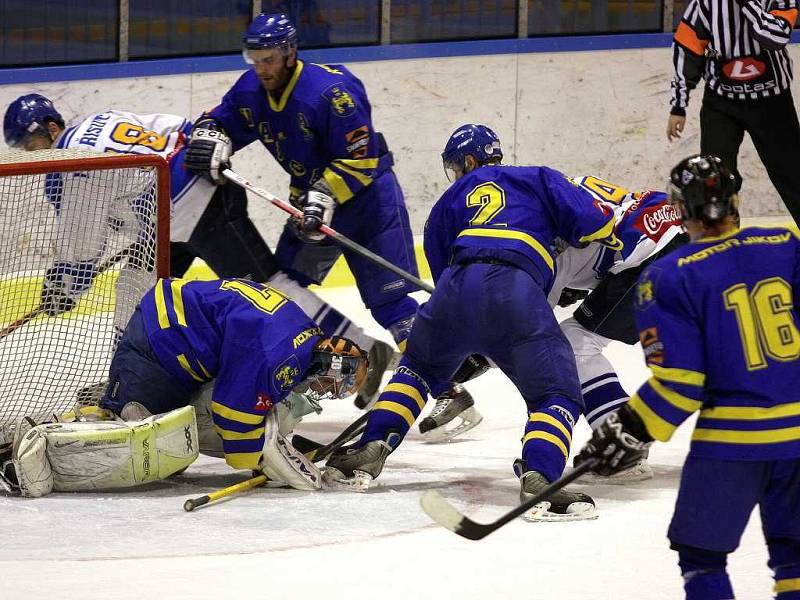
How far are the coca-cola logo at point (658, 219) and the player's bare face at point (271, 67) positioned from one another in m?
1.21

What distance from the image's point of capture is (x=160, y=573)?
293 cm

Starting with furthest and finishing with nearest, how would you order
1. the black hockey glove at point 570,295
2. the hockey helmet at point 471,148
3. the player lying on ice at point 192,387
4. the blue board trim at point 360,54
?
the blue board trim at point 360,54, the black hockey glove at point 570,295, the hockey helmet at point 471,148, the player lying on ice at point 192,387

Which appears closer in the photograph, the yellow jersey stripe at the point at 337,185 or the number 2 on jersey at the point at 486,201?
the number 2 on jersey at the point at 486,201

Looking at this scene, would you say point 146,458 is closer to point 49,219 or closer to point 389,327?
point 49,219

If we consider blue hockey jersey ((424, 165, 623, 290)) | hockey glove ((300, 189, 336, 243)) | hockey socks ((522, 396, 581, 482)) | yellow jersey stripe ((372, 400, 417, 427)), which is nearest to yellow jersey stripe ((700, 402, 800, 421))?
hockey socks ((522, 396, 581, 482))

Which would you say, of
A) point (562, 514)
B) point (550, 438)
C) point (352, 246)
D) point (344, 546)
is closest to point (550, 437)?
point (550, 438)

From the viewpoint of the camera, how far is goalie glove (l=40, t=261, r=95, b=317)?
407cm

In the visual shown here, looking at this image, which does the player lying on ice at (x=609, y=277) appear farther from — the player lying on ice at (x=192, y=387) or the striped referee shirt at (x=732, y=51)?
the striped referee shirt at (x=732, y=51)

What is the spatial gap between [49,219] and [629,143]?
3404mm

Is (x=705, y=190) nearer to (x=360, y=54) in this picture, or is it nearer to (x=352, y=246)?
(x=352, y=246)

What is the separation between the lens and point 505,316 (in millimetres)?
3479

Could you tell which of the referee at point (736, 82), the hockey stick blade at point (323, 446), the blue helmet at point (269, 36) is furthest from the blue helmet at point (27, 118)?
the referee at point (736, 82)

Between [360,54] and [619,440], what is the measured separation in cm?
446

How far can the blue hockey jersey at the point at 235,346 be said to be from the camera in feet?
11.5
